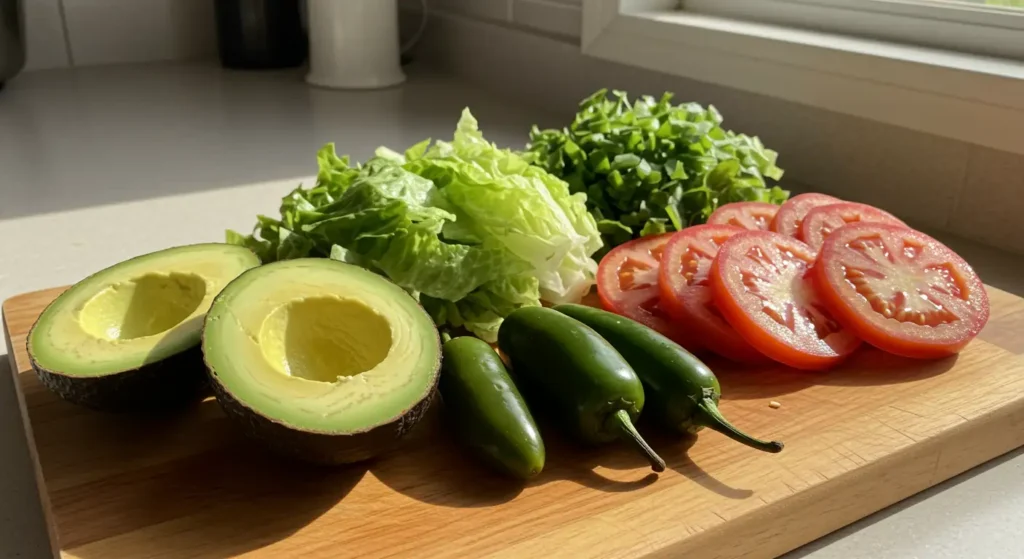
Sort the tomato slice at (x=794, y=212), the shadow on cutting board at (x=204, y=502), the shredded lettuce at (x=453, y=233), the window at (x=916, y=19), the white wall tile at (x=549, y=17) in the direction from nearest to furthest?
the shadow on cutting board at (x=204, y=502) → the shredded lettuce at (x=453, y=233) → the tomato slice at (x=794, y=212) → the window at (x=916, y=19) → the white wall tile at (x=549, y=17)

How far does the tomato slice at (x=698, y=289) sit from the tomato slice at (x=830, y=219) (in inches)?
2.9

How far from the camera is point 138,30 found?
2.53 metres

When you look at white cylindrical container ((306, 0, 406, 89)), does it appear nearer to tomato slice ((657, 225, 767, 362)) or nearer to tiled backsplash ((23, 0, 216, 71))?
tiled backsplash ((23, 0, 216, 71))

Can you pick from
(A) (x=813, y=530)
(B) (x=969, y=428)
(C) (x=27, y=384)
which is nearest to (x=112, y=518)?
(C) (x=27, y=384)

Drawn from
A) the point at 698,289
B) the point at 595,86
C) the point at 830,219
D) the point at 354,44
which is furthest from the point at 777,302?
the point at 354,44

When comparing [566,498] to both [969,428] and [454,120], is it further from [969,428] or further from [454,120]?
[454,120]

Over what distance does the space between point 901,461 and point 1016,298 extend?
38 cm

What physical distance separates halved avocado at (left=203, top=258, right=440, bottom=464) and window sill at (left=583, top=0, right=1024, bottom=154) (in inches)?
31.2

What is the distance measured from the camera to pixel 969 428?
29.3 inches

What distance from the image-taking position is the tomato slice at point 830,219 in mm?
975

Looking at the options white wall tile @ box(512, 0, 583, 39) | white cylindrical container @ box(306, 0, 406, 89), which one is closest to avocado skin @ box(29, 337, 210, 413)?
white wall tile @ box(512, 0, 583, 39)

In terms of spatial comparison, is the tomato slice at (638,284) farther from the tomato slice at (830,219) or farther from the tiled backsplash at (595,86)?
the tiled backsplash at (595,86)

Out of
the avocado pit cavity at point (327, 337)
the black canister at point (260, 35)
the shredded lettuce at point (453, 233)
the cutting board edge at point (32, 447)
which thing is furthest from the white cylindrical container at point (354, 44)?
the avocado pit cavity at point (327, 337)

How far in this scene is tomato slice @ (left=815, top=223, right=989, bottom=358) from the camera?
84 cm
